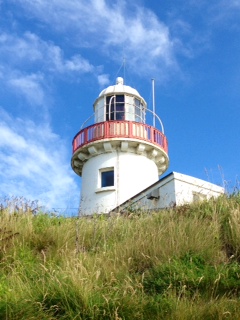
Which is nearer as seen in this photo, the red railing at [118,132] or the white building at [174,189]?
the white building at [174,189]

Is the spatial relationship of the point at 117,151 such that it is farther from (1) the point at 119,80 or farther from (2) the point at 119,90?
(1) the point at 119,80

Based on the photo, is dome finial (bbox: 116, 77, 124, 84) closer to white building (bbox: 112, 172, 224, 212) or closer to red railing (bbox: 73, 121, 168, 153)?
red railing (bbox: 73, 121, 168, 153)

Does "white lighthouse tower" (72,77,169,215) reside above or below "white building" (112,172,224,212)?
above

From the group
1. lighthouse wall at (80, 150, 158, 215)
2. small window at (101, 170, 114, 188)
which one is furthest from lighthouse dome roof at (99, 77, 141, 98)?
small window at (101, 170, 114, 188)

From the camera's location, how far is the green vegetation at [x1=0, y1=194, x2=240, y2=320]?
13.2 feet

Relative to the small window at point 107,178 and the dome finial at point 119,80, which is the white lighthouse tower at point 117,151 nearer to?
the small window at point 107,178

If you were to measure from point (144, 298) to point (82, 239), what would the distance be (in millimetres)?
2263

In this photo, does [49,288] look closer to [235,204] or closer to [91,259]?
[91,259]

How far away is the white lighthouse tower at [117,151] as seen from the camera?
59.9 feet

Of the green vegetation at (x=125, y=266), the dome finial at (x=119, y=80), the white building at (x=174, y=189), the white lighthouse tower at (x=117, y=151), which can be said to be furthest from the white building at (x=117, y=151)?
the green vegetation at (x=125, y=266)

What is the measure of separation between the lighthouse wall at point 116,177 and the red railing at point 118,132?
2.47ft

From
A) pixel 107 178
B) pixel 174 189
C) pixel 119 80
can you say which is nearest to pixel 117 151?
pixel 107 178

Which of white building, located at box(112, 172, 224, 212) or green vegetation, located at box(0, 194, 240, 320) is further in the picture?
white building, located at box(112, 172, 224, 212)

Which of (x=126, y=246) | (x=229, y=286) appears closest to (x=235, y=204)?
(x=126, y=246)
